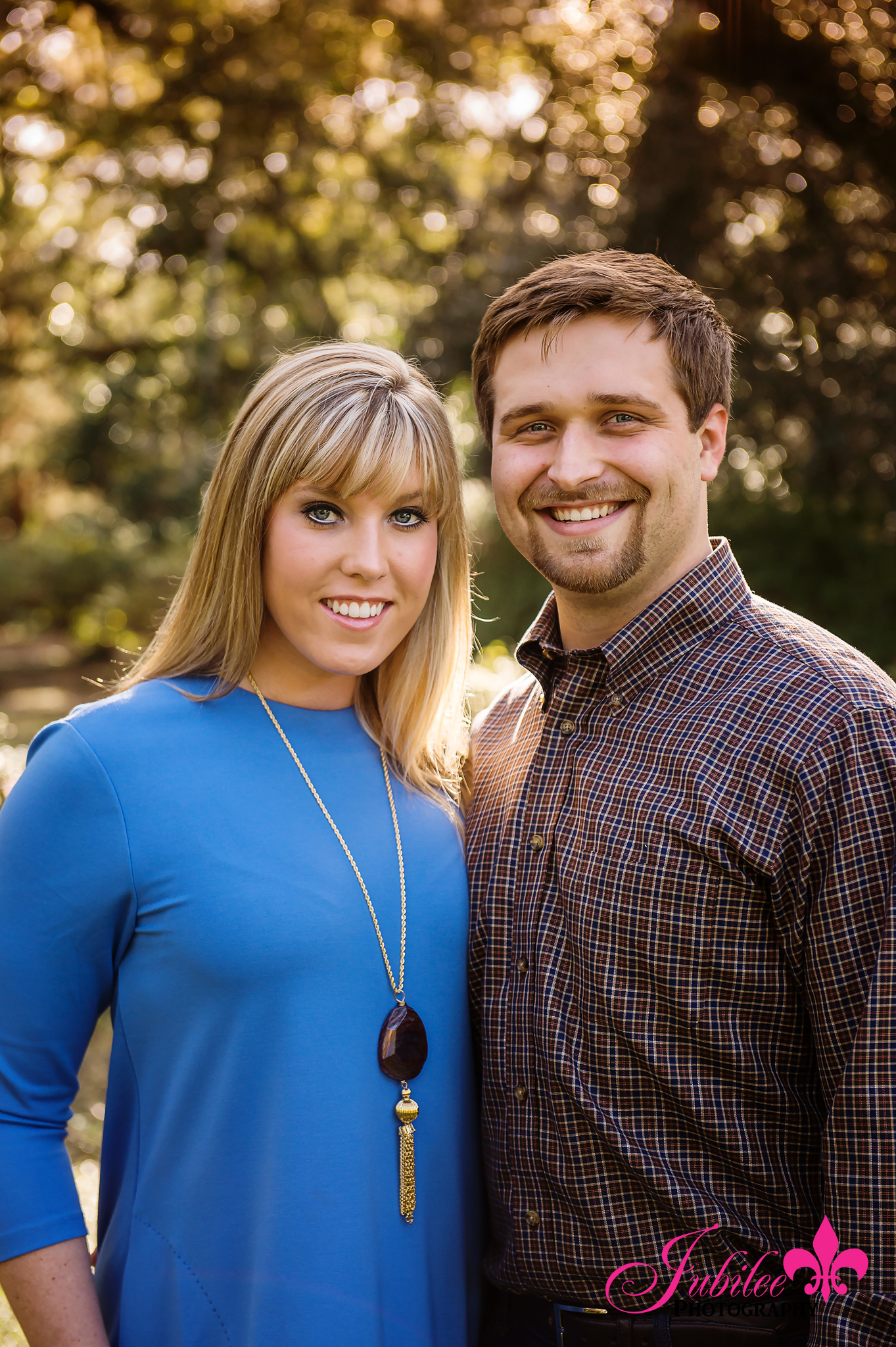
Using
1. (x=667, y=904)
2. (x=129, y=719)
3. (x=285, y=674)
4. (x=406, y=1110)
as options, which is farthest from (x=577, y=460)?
(x=406, y=1110)

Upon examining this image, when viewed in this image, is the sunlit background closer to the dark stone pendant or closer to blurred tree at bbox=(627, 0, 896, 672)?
blurred tree at bbox=(627, 0, 896, 672)

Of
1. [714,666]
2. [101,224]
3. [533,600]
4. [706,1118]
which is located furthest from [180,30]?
[706,1118]

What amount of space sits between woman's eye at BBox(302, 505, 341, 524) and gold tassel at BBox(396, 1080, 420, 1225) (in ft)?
4.06

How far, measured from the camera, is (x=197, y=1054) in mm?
2057

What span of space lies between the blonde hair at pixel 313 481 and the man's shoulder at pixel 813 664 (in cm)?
80

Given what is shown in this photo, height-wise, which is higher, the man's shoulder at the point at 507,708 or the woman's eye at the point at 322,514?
the woman's eye at the point at 322,514

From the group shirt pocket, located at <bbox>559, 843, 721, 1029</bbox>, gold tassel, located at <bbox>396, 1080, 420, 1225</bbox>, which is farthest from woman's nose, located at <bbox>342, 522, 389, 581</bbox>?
gold tassel, located at <bbox>396, 1080, 420, 1225</bbox>

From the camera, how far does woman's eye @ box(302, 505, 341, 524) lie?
7.73 ft

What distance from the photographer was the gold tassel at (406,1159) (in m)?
2.17

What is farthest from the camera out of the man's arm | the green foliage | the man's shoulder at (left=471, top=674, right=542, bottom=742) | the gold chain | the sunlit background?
the green foliage

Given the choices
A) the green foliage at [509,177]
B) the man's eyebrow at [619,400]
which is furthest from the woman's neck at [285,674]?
the green foliage at [509,177]

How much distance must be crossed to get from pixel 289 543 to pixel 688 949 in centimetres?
120

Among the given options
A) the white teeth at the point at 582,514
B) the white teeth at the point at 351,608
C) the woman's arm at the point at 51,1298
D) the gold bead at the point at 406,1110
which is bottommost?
the woman's arm at the point at 51,1298

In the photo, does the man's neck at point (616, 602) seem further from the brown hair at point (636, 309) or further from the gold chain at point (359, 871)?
the gold chain at point (359, 871)
